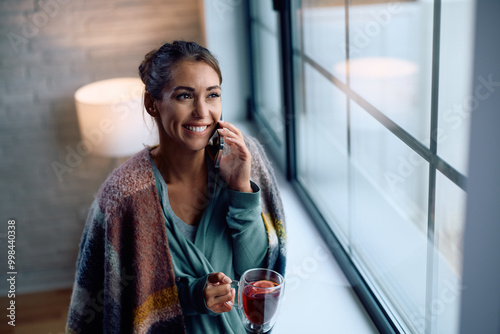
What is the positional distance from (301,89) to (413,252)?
2.83 feet

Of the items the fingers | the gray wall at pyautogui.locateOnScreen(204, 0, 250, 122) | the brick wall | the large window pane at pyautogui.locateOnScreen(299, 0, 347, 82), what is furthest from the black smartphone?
the brick wall

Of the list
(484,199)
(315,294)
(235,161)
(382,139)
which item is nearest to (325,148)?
(382,139)

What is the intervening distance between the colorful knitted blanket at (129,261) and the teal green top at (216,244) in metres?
0.03

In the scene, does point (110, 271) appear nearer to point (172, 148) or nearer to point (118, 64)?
point (172, 148)

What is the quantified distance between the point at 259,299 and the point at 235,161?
34 centimetres

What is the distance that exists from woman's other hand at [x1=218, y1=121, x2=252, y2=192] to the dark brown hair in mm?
136

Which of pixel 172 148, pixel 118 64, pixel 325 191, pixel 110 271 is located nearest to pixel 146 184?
pixel 172 148

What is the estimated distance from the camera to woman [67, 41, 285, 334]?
1166mm

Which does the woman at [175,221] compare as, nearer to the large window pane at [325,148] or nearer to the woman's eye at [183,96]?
the woman's eye at [183,96]

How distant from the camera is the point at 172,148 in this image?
124 cm

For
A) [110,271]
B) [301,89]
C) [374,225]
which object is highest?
[301,89]

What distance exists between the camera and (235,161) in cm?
124

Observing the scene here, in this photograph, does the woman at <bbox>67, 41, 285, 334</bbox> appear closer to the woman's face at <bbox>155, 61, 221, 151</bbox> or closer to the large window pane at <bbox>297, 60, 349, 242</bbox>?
the woman's face at <bbox>155, 61, 221, 151</bbox>

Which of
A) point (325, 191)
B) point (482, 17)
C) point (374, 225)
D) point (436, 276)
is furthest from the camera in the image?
point (325, 191)
